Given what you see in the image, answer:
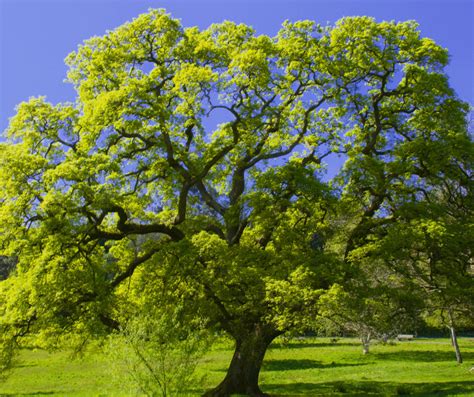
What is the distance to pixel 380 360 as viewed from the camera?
1580 inches

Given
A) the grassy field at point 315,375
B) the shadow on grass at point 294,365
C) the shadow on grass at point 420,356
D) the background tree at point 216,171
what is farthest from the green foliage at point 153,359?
the shadow on grass at point 420,356

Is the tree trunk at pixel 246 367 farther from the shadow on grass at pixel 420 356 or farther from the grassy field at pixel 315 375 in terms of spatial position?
the shadow on grass at pixel 420 356

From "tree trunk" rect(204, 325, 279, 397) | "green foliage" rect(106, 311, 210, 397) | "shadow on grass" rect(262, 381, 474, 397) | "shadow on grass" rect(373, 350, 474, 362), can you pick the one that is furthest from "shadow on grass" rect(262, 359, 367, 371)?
"green foliage" rect(106, 311, 210, 397)

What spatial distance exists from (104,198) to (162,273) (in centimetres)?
561

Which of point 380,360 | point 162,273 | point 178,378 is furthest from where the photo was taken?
point 380,360

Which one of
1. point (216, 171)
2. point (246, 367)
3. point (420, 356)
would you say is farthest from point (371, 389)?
point (420, 356)

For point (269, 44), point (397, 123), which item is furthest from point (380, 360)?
point (269, 44)

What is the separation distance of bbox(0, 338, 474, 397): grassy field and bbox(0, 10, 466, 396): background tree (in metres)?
2.93

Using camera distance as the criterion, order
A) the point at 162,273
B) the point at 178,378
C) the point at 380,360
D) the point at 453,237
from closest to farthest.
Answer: the point at 178,378 → the point at 453,237 → the point at 162,273 → the point at 380,360

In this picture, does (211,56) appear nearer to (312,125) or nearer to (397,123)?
(312,125)

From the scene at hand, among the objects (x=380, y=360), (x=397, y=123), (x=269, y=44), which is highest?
(x=269, y=44)

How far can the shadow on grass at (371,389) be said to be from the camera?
2194 cm

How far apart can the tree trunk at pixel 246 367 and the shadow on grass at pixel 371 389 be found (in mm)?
1493

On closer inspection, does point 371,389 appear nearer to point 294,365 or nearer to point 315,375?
point 315,375
